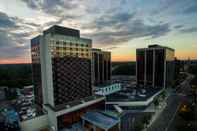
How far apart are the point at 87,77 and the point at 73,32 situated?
18628 mm

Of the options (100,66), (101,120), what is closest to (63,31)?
(101,120)

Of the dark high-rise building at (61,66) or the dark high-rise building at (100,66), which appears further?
the dark high-rise building at (100,66)

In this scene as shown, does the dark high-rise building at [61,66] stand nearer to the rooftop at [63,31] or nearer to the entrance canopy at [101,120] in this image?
the rooftop at [63,31]

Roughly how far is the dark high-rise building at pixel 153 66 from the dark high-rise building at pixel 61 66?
51.5 m

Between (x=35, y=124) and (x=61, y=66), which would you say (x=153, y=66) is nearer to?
(x=61, y=66)

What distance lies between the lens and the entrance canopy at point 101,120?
34612 mm

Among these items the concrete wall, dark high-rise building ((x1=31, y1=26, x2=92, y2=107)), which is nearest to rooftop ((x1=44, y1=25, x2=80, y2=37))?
dark high-rise building ((x1=31, y1=26, x2=92, y2=107))

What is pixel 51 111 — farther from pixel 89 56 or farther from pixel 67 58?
pixel 89 56

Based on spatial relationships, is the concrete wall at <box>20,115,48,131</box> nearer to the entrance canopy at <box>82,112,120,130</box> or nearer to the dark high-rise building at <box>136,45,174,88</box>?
the entrance canopy at <box>82,112,120,130</box>

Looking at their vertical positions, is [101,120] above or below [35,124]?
above

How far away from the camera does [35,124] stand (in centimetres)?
3969

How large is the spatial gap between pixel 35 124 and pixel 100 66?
6135cm

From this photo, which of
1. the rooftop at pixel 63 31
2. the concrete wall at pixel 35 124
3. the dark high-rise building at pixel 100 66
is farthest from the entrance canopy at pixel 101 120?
the dark high-rise building at pixel 100 66

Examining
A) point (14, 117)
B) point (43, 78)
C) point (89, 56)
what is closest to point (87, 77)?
point (89, 56)
